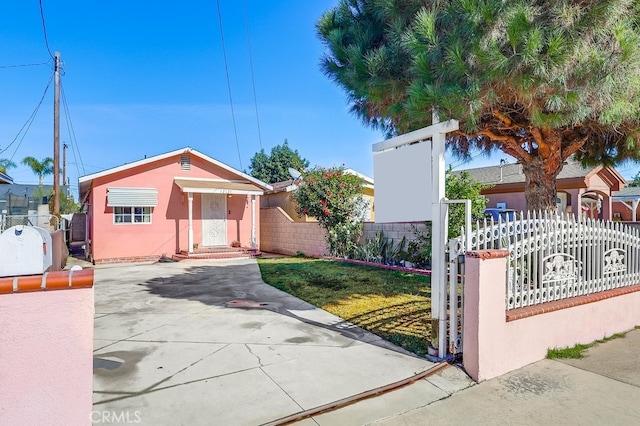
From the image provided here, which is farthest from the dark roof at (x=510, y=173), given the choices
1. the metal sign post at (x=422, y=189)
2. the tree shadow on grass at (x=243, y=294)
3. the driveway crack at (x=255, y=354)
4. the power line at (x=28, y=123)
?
the power line at (x=28, y=123)

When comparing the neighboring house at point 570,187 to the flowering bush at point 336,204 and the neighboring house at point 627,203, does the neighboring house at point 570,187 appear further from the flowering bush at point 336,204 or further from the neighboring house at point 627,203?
the flowering bush at point 336,204

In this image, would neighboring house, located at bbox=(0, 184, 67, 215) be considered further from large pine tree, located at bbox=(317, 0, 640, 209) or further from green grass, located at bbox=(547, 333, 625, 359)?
green grass, located at bbox=(547, 333, 625, 359)

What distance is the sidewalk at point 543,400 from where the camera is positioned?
10.2ft

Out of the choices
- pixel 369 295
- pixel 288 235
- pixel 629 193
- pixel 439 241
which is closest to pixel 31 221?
pixel 288 235

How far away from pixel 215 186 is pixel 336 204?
5.83 m

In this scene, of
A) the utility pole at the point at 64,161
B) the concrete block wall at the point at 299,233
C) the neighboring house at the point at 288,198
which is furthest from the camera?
the utility pole at the point at 64,161

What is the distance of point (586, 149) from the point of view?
26.5 ft

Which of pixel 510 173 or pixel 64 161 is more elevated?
pixel 64 161

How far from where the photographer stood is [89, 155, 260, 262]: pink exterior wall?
562 inches

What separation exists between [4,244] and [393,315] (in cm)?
508

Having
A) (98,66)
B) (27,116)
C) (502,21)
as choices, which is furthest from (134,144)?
(502,21)

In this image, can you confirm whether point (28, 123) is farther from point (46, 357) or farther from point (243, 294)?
point (46, 357)

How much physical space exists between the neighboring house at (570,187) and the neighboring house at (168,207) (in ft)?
37.6

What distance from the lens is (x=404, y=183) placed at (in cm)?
468
